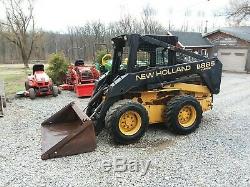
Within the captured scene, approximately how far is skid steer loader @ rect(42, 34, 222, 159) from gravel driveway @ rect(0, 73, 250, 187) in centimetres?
27

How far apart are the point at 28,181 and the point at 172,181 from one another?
90.9 inches

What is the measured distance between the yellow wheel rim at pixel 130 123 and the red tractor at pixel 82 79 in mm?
4932

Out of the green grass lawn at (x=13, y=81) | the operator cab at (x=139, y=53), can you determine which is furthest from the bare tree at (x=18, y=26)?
the operator cab at (x=139, y=53)

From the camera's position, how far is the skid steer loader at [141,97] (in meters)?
5.59

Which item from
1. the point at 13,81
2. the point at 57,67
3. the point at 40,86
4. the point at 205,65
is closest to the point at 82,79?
the point at 40,86

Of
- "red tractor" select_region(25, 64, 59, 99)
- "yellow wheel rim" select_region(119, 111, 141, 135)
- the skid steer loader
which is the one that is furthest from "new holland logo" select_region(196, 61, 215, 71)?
"red tractor" select_region(25, 64, 59, 99)

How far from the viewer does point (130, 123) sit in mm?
5883

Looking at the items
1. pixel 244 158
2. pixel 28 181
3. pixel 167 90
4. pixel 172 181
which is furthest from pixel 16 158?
pixel 244 158

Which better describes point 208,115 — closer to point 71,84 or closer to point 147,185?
point 147,185

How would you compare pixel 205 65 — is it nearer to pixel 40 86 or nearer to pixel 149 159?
pixel 149 159

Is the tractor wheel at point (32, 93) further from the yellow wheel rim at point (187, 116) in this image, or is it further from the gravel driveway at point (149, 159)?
the yellow wheel rim at point (187, 116)

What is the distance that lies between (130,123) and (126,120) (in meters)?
0.13

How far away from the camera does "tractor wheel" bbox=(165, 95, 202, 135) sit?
621cm

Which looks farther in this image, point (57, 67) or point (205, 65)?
point (57, 67)
